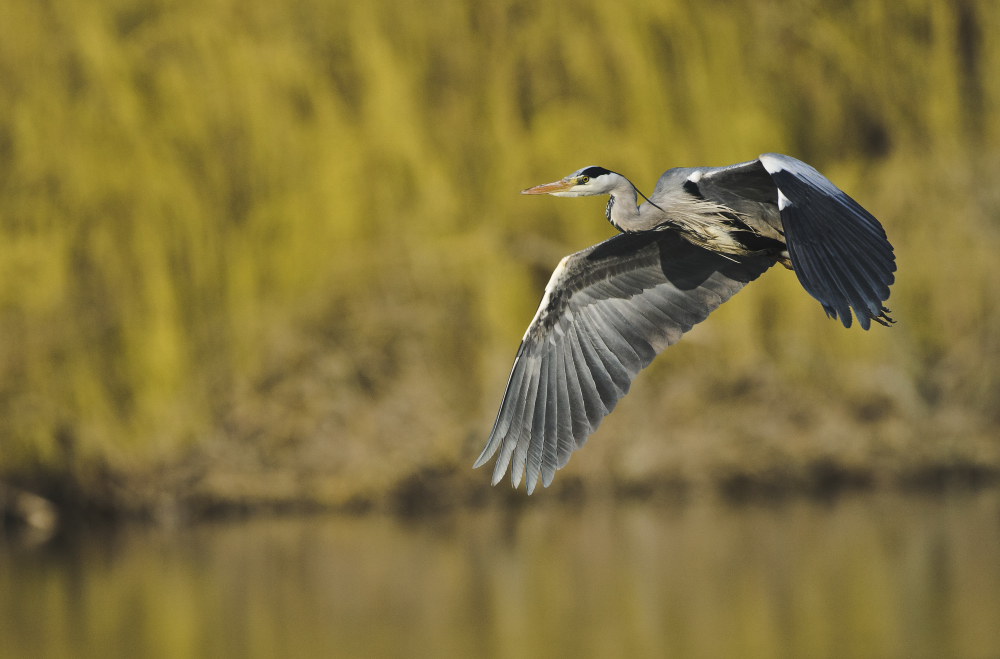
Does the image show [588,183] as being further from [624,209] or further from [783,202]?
[783,202]

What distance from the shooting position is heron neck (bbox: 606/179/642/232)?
13.1 ft

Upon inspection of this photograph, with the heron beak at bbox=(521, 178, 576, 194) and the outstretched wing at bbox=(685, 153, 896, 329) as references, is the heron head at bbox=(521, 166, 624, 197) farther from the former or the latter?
the outstretched wing at bbox=(685, 153, 896, 329)

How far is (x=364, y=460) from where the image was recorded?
11391 millimetres

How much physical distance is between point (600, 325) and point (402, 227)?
271 inches

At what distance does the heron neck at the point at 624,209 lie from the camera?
4.00 m

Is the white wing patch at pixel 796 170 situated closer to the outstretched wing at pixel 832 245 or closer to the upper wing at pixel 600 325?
the outstretched wing at pixel 832 245

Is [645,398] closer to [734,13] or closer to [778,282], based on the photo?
[778,282]

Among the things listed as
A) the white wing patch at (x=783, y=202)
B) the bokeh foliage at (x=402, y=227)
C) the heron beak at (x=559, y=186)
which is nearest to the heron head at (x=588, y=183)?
the heron beak at (x=559, y=186)

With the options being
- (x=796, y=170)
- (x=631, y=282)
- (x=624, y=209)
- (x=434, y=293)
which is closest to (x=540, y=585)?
(x=434, y=293)

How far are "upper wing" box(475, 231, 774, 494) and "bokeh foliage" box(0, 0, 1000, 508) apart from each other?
21.2 feet

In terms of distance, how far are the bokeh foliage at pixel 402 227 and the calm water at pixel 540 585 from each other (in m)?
0.58

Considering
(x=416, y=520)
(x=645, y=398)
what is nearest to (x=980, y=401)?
(x=645, y=398)

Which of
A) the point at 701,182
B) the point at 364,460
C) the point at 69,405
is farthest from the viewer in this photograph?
the point at 364,460

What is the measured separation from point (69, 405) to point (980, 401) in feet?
25.9
